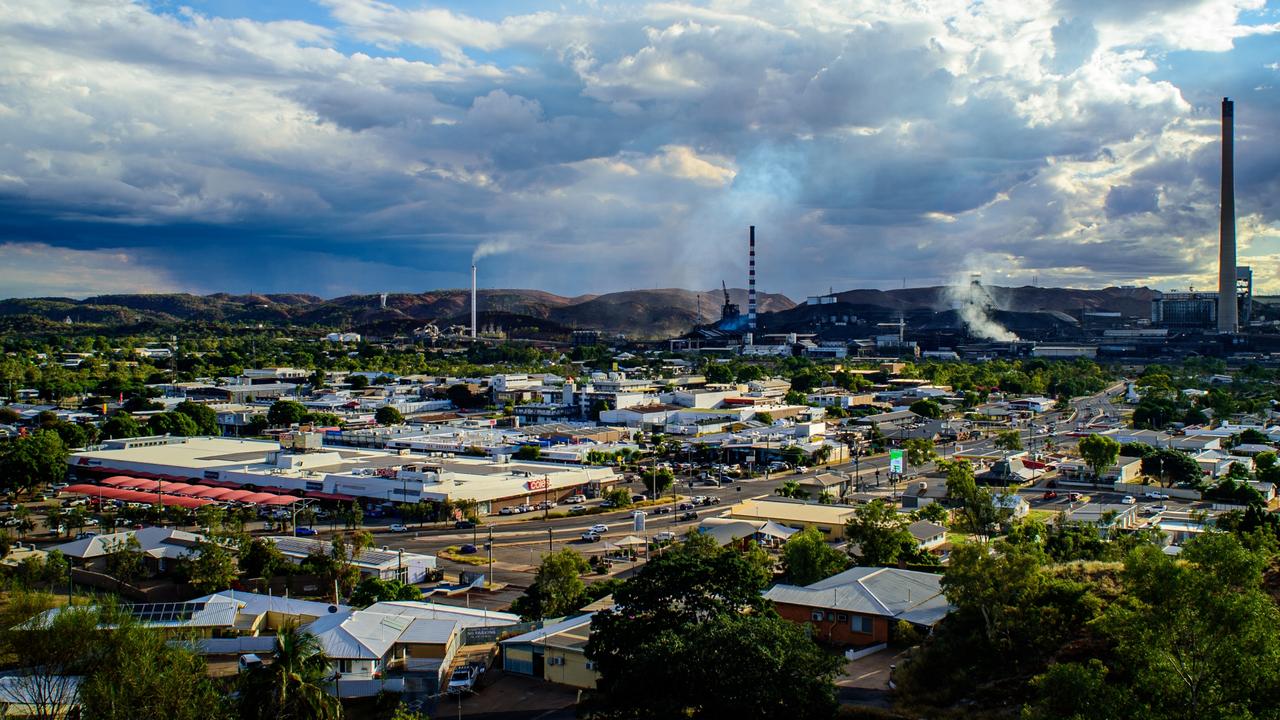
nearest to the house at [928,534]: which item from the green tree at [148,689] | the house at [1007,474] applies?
the house at [1007,474]

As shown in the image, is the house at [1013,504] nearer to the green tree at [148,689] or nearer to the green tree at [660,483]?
the green tree at [660,483]

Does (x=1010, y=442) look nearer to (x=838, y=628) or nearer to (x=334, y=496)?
(x=334, y=496)

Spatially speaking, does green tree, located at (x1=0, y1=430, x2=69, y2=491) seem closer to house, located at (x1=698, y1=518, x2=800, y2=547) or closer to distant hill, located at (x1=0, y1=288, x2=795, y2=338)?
house, located at (x1=698, y1=518, x2=800, y2=547)

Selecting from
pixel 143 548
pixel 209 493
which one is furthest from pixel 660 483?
pixel 143 548

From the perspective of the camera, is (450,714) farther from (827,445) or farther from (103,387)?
(103,387)

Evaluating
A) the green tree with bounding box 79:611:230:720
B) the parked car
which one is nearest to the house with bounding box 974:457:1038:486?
the parked car

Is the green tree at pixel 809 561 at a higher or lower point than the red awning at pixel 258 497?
higher
